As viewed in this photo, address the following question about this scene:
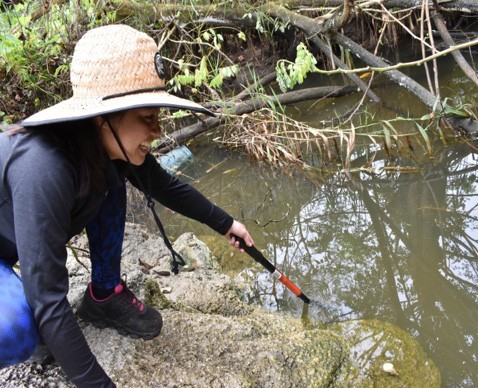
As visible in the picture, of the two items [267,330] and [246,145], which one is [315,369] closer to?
[267,330]

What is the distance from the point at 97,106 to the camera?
121 cm

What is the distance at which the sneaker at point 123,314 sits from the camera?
1664 millimetres

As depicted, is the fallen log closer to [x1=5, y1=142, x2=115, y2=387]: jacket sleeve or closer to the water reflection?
the water reflection

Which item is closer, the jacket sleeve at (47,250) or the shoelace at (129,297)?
the jacket sleeve at (47,250)

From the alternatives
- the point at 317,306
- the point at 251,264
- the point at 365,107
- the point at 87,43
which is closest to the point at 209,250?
the point at 251,264

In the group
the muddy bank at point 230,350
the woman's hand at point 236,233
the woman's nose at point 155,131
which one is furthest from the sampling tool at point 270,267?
the woman's nose at point 155,131

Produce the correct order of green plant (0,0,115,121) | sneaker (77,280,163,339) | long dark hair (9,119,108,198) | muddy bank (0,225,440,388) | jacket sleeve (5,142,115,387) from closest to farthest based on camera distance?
jacket sleeve (5,142,115,387) → long dark hair (9,119,108,198) → muddy bank (0,225,440,388) → sneaker (77,280,163,339) → green plant (0,0,115,121)

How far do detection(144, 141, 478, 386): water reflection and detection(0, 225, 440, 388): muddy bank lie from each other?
13 cm

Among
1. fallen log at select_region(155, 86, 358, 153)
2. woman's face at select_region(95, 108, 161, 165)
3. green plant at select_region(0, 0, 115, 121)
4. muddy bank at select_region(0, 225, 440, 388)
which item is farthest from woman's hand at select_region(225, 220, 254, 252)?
green plant at select_region(0, 0, 115, 121)

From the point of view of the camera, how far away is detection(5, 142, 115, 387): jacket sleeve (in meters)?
1.12

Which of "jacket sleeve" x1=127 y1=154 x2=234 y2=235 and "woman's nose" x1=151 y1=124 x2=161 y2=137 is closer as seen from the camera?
"woman's nose" x1=151 y1=124 x2=161 y2=137

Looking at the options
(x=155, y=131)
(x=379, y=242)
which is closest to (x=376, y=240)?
(x=379, y=242)

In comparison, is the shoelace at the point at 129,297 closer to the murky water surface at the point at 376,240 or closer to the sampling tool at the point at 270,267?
the sampling tool at the point at 270,267

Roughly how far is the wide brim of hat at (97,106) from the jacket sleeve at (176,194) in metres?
0.47
